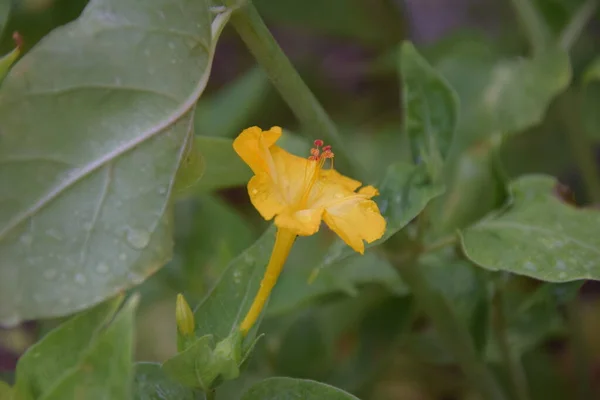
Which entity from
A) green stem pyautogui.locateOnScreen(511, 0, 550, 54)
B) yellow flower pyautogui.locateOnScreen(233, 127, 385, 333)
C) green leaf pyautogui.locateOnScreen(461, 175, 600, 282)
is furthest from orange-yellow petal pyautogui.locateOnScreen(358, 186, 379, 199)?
green stem pyautogui.locateOnScreen(511, 0, 550, 54)

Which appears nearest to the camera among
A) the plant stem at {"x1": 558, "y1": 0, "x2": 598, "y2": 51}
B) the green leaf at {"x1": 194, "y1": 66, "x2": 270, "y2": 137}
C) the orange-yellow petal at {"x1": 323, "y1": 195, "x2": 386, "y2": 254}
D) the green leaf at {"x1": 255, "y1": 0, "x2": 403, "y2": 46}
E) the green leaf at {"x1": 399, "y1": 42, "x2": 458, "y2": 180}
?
the orange-yellow petal at {"x1": 323, "y1": 195, "x2": 386, "y2": 254}

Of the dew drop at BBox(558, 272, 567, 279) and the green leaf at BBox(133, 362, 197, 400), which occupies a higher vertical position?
the green leaf at BBox(133, 362, 197, 400)

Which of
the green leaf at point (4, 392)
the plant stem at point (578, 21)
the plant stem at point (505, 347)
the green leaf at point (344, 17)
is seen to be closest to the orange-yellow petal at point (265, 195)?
the green leaf at point (4, 392)

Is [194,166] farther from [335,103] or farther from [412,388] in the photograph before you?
[335,103]

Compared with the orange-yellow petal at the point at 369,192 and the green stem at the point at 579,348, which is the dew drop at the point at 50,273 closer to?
the orange-yellow petal at the point at 369,192

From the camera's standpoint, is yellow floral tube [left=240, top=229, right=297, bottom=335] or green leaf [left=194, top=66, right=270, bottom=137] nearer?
yellow floral tube [left=240, top=229, right=297, bottom=335]

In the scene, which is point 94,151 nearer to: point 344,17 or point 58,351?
point 58,351

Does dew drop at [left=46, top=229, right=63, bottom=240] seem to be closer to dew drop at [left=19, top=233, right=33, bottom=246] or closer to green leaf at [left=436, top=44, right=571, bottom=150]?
dew drop at [left=19, top=233, right=33, bottom=246]

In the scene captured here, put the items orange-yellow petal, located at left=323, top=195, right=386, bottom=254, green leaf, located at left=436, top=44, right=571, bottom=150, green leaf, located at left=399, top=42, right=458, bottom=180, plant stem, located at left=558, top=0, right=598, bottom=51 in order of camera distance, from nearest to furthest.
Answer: orange-yellow petal, located at left=323, top=195, right=386, bottom=254, green leaf, located at left=399, top=42, right=458, bottom=180, green leaf, located at left=436, top=44, right=571, bottom=150, plant stem, located at left=558, top=0, right=598, bottom=51
